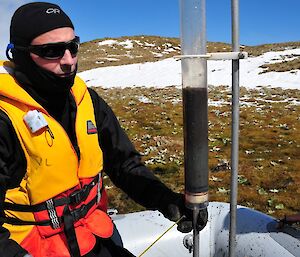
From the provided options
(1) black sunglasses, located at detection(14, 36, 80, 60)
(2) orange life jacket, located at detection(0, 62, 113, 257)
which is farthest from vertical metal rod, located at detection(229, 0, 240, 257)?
(1) black sunglasses, located at detection(14, 36, 80, 60)

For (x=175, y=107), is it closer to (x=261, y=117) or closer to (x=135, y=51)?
(x=261, y=117)

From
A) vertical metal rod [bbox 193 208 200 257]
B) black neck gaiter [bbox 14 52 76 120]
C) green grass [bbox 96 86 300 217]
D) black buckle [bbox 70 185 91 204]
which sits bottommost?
green grass [bbox 96 86 300 217]

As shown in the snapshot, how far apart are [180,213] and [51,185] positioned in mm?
1163

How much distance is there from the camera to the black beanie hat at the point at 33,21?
310cm

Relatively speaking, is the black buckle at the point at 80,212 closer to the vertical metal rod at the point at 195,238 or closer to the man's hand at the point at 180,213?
the man's hand at the point at 180,213

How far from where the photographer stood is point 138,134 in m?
17.5

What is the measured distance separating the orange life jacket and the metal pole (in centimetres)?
103

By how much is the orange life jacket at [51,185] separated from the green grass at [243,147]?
19.2ft

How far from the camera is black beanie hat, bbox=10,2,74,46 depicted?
310 cm

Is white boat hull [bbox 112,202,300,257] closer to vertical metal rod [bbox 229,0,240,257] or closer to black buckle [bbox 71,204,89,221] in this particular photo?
black buckle [bbox 71,204,89,221]

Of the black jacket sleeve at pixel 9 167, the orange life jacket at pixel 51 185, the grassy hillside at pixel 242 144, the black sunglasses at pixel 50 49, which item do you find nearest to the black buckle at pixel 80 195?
the orange life jacket at pixel 51 185

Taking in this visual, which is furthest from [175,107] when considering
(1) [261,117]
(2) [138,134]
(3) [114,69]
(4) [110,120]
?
(3) [114,69]

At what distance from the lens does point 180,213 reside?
3.32m

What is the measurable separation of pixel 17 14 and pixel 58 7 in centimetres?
37
